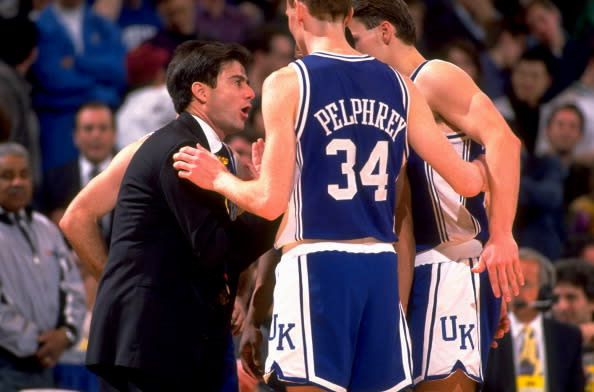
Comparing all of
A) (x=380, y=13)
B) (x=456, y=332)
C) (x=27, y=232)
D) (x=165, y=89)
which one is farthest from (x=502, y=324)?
(x=165, y=89)

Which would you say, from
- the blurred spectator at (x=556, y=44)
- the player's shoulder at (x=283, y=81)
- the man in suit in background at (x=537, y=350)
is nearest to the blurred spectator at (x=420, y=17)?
the blurred spectator at (x=556, y=44)

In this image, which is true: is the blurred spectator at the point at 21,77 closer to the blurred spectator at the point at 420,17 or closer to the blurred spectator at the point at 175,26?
the blurred spectator at the point at 175,26

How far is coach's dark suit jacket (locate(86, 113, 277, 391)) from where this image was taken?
4531 millimetres

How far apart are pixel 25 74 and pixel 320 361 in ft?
20.5

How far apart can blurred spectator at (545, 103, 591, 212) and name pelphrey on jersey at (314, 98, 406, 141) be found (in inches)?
277

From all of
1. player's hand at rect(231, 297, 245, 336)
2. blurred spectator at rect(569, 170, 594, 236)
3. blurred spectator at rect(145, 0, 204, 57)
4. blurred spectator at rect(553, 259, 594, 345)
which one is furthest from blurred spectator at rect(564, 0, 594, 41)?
player's hand at rect(231, 297, 245, 336)

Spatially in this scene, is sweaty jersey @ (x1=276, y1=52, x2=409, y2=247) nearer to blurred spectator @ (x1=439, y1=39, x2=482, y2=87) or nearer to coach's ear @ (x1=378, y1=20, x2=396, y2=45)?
coach's ear @ (x1=378, y1=20, x2=396, y2=45)

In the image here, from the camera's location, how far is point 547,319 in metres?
7.43

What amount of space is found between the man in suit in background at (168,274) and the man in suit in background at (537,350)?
2781 millimetres

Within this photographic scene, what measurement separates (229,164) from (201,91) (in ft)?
1.11

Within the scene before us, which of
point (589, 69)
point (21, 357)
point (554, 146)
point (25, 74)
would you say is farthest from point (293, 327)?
point (589, 69)

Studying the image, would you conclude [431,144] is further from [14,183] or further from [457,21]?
[457,21]

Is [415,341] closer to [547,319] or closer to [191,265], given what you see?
[191,265]

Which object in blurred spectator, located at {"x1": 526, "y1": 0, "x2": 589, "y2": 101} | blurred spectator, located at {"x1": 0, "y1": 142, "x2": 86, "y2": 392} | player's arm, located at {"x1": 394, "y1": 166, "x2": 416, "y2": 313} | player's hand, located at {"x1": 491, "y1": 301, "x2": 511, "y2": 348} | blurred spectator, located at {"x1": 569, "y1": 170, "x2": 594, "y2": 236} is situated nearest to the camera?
player's arm, located at {"x1": 394, "y1": 166, "x2": 416, "y2": 313}
